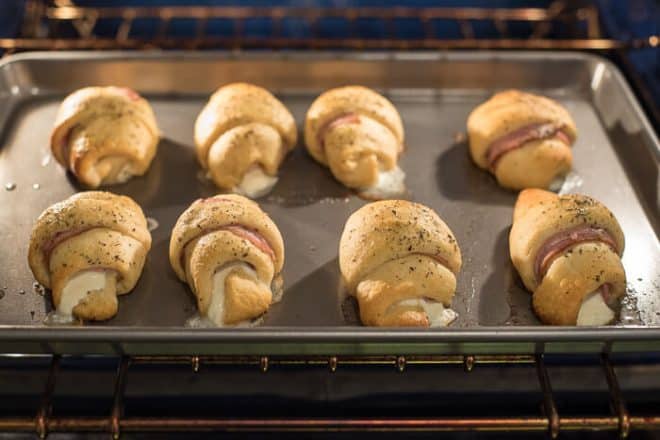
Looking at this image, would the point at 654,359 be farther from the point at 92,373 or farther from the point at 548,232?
the point at 92,373

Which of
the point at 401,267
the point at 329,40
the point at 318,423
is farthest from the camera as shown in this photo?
the point at 329,40

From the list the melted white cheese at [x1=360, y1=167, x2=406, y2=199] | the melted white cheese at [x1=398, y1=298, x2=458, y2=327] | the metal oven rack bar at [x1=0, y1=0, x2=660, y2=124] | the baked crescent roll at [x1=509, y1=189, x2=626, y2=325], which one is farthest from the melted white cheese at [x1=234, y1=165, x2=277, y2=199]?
the baked crescent roll at [x1=509, y1=189, x2=626, y2=325]

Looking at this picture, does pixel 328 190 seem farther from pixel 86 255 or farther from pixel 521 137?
pixel 86 255

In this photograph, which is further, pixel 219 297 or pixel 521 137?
pixel 521 137

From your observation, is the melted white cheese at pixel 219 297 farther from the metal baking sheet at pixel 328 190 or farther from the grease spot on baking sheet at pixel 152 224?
the grease spot on baking sheet at pixel 152 224

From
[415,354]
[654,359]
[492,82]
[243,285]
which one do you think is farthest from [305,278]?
[492,82]

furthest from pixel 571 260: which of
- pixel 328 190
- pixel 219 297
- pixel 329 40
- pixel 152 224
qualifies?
pixel 329 40
